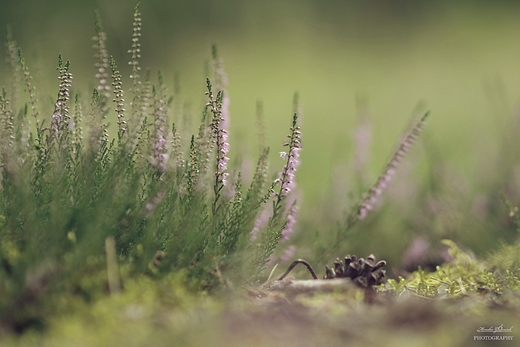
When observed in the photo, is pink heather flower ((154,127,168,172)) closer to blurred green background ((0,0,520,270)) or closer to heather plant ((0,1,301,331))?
heather plant ((0,1,301,331))

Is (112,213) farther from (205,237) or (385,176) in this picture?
(385,176)

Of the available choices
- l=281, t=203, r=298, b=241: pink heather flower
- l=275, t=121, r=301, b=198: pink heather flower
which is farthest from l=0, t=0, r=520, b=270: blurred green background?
l=275, t=121, r=301, b=198: pink heather flower

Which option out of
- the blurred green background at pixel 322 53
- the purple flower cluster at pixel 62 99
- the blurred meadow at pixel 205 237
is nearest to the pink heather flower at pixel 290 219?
the blurred meadow at pixel 205 237

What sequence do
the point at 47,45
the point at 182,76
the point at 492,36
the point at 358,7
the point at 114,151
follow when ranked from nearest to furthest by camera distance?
1. the point at 114,151
2. the point at 47,45
3. the point at 182,76
4. the point at 492,36
5. the point at 358,7

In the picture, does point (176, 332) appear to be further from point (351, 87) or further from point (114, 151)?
point (351, 87)

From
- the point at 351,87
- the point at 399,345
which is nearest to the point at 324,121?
the point at 351,87

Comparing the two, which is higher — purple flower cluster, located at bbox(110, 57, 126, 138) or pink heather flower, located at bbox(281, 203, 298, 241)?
purple flower cluster, located at bbox(110, 57, 126, 138)

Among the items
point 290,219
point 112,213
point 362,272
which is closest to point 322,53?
point 290,219

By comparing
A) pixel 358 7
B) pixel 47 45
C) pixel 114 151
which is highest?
pixel 358 7
